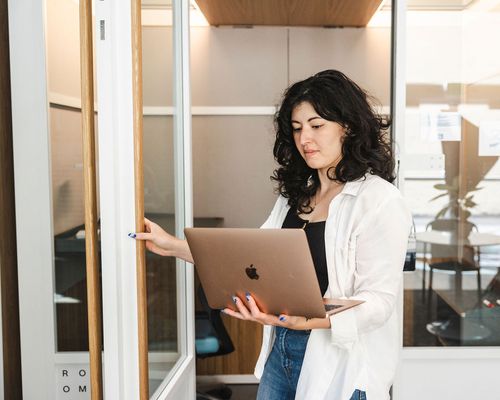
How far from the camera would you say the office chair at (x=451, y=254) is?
2.16 metres


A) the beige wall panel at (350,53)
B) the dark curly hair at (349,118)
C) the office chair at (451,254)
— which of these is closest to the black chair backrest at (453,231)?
the office chair at (451,254)

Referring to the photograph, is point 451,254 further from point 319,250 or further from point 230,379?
point 230,379

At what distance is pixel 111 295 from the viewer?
1420 millimetres

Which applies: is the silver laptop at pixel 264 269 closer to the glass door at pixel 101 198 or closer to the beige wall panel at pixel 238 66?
the glass door at pixel 101 198

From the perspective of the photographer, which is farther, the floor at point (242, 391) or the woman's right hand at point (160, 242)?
the floor at point (242, 391)

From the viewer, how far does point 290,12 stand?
301 cm

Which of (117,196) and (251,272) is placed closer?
(251,272)

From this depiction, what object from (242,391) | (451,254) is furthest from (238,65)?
(242,391)

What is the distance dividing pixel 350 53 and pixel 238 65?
712 mm

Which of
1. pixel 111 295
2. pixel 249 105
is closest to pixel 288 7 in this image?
pixel 249 105

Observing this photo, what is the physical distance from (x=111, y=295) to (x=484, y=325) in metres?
1.58

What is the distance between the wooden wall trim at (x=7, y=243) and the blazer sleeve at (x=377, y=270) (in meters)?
1.18

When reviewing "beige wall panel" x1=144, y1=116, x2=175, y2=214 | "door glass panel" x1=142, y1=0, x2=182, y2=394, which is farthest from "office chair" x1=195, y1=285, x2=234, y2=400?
"beige wall panel" x1=144, y1=116, x2=175, y2=214

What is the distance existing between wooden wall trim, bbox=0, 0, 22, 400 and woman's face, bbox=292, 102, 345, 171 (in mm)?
1009
